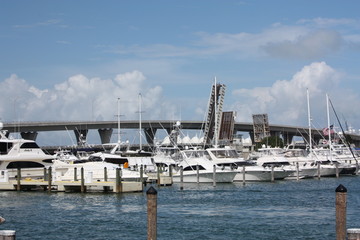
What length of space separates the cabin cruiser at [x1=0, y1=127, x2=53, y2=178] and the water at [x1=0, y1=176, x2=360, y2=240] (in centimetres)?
459

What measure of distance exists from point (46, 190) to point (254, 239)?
2465 centimetres

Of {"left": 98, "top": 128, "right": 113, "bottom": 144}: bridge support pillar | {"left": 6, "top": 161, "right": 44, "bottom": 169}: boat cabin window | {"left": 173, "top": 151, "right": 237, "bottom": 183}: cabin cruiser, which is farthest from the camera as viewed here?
{"left": 98, "top": 128, "right": 113, "bottom": 144}: bridge support pillar

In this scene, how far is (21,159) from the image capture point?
1960 inches

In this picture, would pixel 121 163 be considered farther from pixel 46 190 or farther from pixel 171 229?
pixel 171 229

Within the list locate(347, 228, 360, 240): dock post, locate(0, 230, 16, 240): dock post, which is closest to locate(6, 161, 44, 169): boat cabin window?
locate(0, 230, 16, 240): dock post

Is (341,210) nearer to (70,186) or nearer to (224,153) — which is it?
(70,186)

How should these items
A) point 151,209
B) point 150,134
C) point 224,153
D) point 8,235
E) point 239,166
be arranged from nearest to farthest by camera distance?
point 8,235, point 151,209, point 239,166, point 224,153, point 150,134

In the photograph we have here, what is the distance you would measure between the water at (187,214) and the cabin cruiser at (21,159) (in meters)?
4.59

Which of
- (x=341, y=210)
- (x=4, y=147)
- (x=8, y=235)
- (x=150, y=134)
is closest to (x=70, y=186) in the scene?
(x=4, y=147)

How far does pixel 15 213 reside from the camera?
33.8 metres

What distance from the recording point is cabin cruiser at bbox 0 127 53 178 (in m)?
49.4

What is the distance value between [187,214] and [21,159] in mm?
20958

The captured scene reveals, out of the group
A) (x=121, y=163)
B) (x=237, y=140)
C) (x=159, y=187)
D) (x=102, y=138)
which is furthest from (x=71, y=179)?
(x=237, y=140)

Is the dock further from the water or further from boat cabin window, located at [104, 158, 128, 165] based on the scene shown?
boat cabin window, located at [104, 158, 128, 165]
